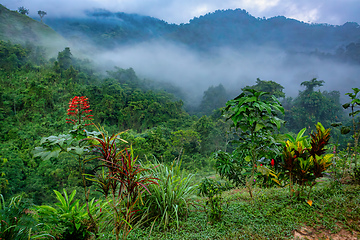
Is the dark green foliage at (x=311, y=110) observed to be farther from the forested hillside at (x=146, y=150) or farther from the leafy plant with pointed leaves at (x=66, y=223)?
the leafy plant with pointed leaves at (x=66, y=223)

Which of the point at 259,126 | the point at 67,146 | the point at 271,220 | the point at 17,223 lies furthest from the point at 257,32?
the point at 17,223

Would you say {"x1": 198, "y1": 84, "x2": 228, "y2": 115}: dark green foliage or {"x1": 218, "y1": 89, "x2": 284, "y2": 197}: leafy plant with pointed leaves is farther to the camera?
{"x1": 198, "y1": 84, "x2": 228, "y2": 115}: dark green foliage

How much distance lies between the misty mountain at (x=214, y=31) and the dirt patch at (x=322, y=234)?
37028 millimetres

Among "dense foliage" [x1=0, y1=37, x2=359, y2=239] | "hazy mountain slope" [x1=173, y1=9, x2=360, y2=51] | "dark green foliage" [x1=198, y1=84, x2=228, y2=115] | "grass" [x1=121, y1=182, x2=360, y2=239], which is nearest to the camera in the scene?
"dense foliage" [x1=0, y1=37, x2=359, y2=239]

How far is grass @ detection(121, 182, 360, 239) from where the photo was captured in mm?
1288

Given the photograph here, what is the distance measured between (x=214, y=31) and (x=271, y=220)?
67545 mm

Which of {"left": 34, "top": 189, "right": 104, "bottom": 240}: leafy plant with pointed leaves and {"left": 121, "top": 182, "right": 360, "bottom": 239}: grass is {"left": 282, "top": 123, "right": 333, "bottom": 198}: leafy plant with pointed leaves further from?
{"left": 34, "top": 189, "right": 104, "bottom": 240}: leafy plant with pointed leaves

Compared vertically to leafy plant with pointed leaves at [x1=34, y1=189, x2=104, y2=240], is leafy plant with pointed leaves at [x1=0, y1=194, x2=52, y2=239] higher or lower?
higher

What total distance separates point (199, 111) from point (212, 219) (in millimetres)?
28329

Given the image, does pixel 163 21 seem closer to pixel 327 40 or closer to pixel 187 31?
pixel 187 31

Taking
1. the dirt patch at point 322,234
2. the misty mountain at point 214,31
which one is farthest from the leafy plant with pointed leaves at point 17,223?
the misty mountain at point 214,31

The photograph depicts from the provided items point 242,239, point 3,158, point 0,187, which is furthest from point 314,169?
point 3,158

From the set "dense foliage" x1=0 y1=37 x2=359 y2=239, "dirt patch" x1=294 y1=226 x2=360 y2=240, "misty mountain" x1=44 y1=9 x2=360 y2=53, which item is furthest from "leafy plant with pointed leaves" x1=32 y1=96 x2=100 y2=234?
"misty mountain" x1=44 y1=9 x2=360 y2=53

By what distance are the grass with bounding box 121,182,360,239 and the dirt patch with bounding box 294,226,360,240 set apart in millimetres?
24
